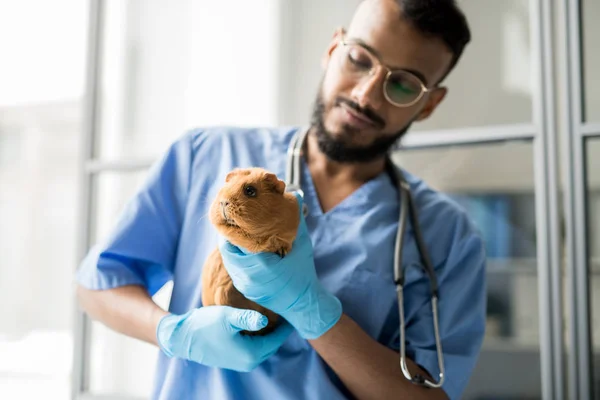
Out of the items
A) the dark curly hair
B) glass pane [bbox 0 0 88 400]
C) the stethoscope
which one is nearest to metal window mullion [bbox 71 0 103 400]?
glass pane [bbox 0 0 88 400]

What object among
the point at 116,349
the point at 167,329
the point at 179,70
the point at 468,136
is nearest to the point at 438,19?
the point at 468,136

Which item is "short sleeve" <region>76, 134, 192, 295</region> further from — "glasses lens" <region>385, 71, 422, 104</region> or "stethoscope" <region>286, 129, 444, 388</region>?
"glasses lens" <region>385, 71, 422, 104</region>

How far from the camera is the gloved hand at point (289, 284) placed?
722 millimetres

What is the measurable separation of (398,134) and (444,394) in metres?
0.50

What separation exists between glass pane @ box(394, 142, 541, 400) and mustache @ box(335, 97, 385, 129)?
43 cm

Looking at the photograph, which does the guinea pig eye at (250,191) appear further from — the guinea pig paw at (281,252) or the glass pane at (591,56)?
the glass pane at (591,56)

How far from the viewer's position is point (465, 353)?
103cm

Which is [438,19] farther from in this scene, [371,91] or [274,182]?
[274,182]

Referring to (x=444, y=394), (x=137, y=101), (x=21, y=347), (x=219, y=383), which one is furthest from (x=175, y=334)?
(x=21, y=347)

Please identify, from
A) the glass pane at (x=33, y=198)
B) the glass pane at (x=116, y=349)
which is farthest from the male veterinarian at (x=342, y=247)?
the glass pane at (x=33, y=198)

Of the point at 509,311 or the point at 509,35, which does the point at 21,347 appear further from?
the point at 509,35

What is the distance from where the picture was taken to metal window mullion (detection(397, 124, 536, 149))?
128 centimetres

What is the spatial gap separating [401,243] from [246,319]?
1.15 feet

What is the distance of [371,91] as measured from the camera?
3.24ft
